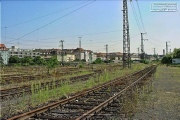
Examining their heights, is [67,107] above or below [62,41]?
below

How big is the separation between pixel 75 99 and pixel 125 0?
3611cm

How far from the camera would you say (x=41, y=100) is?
11414 mm

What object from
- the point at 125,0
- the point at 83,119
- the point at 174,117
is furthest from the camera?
Result: the point at 125,0

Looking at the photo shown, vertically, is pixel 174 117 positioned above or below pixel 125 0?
below

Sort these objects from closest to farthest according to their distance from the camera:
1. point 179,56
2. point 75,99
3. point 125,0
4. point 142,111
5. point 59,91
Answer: point 142,111, point 75,99, point 59,91, point 125,0, point 179,56

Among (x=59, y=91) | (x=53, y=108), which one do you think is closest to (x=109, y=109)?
(x=53, y=108)

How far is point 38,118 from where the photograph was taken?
305 inches

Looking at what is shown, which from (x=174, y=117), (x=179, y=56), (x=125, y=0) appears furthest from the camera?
(x=179, y=56)

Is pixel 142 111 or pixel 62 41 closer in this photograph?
pixel 142 111

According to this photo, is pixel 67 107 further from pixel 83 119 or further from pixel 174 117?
pixel 174 117

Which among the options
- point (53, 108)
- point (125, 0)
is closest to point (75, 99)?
point (53, 108)

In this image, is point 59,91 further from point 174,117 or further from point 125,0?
point 125,0

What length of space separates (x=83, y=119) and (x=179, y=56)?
96854 mm

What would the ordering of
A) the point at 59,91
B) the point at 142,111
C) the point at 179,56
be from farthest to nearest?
the point at 179,56
the point at 59,91
the point at 142,111
